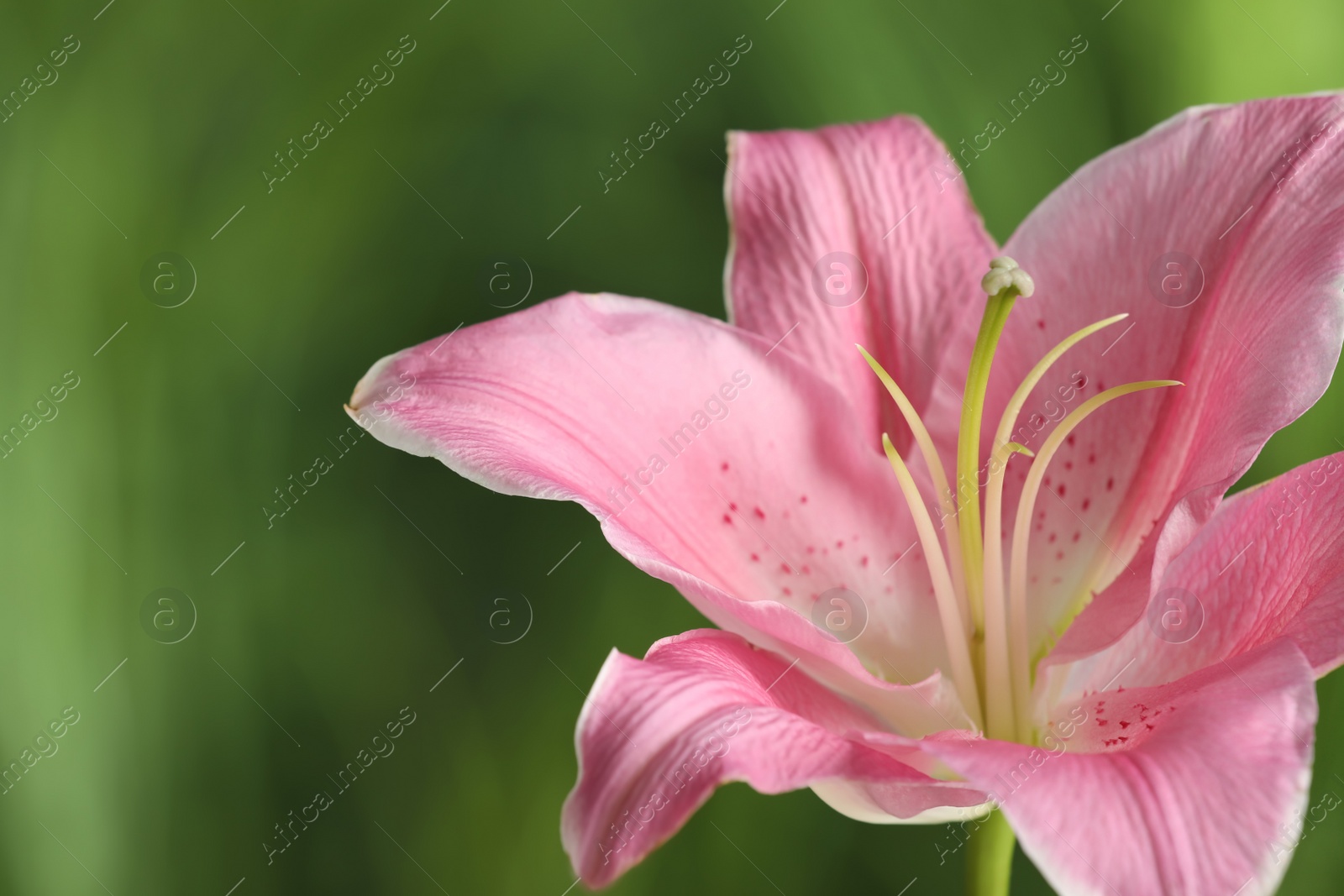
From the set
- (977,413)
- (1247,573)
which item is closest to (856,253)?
(977,413)

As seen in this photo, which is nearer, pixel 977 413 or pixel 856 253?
pixel 977 413

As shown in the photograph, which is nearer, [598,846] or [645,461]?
[598,846]

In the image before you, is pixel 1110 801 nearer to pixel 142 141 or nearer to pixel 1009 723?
→ pixel 1009 723

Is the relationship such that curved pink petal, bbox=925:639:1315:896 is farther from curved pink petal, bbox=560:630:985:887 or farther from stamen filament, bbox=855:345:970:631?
stamen filament, bbox=855:345:970:631

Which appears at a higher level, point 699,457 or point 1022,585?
point 699,457

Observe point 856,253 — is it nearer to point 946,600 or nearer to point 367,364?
point 946,600

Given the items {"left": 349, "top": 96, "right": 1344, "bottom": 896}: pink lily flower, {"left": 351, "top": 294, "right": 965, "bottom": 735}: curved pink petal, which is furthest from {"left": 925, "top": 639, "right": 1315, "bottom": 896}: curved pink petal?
{"left": 351, "top": 294, "right": 965, "bottom": 735}: curved pink petal

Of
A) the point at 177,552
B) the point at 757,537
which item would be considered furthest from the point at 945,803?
the point at 177,552
